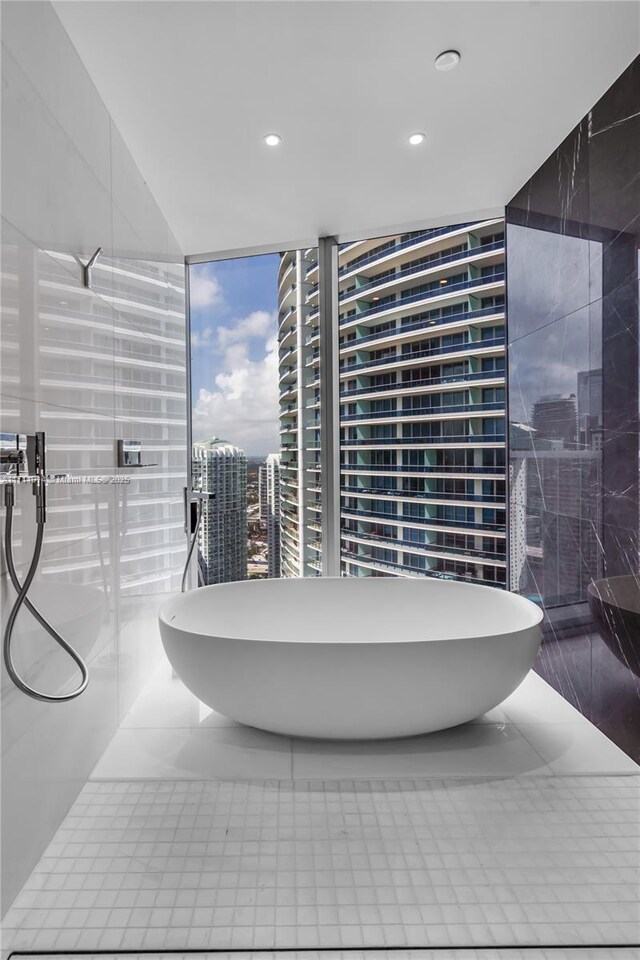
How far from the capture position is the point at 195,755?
89.7 inches

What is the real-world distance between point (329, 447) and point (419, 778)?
2.27m

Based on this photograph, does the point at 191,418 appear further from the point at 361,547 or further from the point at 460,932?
the point at 460,932

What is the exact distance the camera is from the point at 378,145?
2.79m

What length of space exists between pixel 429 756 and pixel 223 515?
2405 millimetres

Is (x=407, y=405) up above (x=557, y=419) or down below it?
above

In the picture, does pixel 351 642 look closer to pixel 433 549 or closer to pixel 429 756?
pixel 429 756

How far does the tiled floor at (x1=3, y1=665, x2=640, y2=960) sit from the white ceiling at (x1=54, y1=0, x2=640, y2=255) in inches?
106

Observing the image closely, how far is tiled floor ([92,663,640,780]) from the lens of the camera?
2.16m

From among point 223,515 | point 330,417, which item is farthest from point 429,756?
point 223,515

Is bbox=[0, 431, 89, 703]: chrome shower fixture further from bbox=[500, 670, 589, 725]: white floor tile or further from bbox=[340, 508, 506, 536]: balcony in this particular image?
bbox=[340, 508, 506, 536]: balcony

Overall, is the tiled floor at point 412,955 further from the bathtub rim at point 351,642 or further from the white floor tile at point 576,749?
the bathtub rim at point 351,642

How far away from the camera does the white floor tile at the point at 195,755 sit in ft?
7.09

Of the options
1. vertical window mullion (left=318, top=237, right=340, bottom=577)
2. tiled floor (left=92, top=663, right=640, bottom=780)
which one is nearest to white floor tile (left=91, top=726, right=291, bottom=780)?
tiled floor (left=92, top=663, right=640, bottom=780)

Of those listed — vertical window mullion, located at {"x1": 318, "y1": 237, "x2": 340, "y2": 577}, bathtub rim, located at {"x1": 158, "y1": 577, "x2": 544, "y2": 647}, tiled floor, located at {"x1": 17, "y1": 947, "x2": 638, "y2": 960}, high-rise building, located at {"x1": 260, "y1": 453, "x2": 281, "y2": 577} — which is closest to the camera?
tiled floor, located at {"x1": 17, "y1": 947, "x2": 638, "y2": 960}
